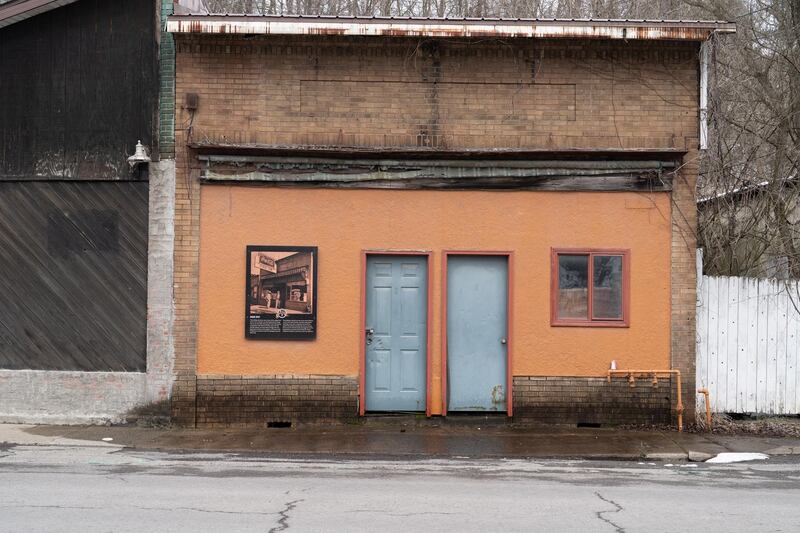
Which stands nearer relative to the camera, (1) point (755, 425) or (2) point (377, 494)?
(2) point (377, 494)

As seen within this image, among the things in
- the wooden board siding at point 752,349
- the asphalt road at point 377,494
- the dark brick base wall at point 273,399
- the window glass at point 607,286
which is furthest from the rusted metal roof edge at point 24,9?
the wooden board siding at point 752,349

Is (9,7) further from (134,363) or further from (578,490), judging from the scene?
(578,490)

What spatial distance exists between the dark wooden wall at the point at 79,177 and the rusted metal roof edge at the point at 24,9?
206mm

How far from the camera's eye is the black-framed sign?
12398mm

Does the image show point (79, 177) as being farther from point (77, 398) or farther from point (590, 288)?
point (590, 288)

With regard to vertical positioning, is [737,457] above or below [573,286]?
below

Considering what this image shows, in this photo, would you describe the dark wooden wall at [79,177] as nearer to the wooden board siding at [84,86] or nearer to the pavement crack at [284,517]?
the wooden board siding at [84,86]

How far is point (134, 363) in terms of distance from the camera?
1238 cm

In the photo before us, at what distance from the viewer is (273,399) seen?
1236cm

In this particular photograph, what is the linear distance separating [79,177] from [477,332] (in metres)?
5.71

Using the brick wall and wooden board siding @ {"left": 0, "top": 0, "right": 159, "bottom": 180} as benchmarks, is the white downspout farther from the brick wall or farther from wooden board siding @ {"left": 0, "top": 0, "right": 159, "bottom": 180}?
wooden board siding @ {"left": 0, "top": 0, "right": 159, "bottom": 180}

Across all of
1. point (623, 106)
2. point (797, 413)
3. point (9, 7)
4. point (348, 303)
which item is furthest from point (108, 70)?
point (797, 413)

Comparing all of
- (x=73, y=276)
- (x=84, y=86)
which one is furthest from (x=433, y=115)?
(x=73, y=276)

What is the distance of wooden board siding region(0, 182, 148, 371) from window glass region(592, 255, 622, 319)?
6.03 m
